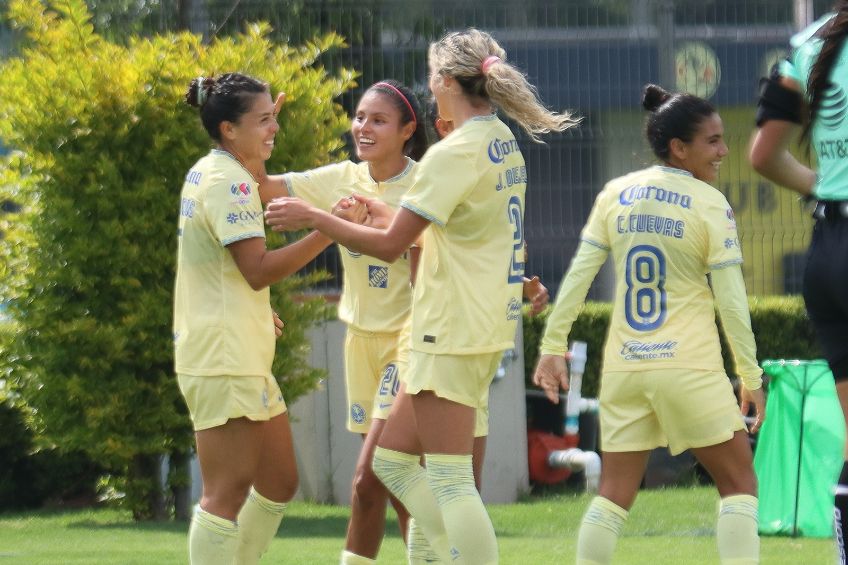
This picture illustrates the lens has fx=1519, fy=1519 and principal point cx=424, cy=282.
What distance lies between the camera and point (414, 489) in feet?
16.8

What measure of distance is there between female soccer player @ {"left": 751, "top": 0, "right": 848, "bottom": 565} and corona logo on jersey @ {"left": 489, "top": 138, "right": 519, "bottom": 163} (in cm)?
104

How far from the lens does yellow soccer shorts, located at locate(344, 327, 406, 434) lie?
214 inches

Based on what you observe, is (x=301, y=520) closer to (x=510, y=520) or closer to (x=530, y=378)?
(x=510, y=520)

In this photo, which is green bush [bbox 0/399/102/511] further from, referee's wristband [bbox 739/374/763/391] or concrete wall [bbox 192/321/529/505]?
referee's wristband [bbox 739/374/763/391]

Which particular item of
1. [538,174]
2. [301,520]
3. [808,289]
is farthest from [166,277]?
[808,289]

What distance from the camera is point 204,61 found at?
9.16 metres

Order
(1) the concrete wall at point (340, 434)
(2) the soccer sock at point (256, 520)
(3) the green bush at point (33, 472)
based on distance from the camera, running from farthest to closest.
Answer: (3) the green bush at point (33, 472) < (1) the concrete wall at point (340, 434) < (2) the soccer sock at point (256, 520)

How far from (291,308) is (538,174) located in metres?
2.72

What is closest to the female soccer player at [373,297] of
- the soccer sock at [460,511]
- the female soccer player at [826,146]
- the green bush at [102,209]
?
the soccer sock at [460,511]

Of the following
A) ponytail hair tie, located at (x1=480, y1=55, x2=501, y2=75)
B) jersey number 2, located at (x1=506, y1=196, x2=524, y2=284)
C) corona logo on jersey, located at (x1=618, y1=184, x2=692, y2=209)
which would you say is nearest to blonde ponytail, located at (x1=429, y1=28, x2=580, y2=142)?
ponytail hair tie, located at (x1=480, y1=55, x2=501, y2=75)

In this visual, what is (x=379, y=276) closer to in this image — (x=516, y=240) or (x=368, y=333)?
(x=368, y=333)

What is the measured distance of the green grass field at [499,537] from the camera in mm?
7473

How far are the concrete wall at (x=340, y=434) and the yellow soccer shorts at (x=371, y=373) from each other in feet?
16.0

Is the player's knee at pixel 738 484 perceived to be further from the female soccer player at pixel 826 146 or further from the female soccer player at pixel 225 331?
the female soccer player at pixel 225 331
